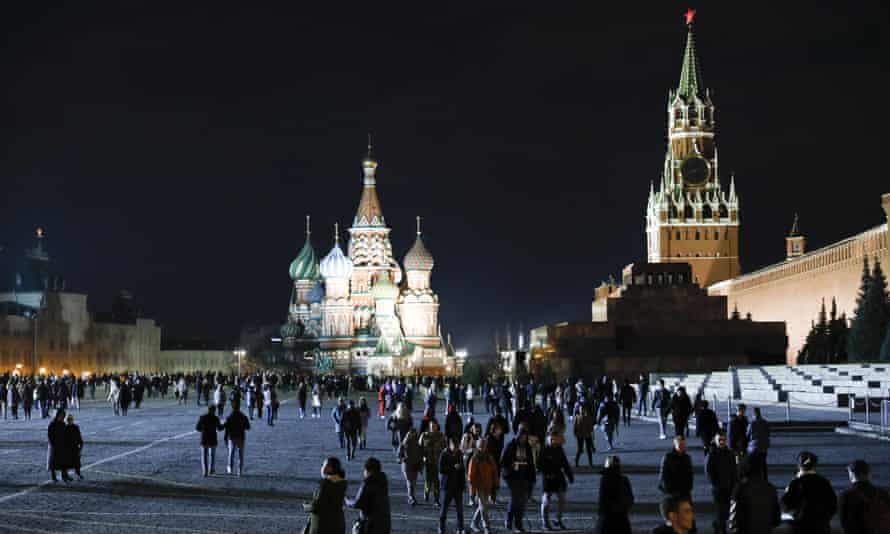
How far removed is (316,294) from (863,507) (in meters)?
109

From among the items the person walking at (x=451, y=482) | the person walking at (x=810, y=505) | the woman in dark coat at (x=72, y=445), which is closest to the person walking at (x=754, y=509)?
the person walking at (x=810, y=505)

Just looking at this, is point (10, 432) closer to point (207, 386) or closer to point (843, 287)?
point (207, 386)

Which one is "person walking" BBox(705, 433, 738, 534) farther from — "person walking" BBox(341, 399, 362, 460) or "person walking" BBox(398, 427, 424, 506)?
"person walking" BBox(341, 399, 362, 460)

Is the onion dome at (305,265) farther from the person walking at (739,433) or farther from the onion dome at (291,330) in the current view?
the person walking at (739,433)

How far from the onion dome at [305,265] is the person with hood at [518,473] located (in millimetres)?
105509

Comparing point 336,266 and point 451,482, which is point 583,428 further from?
point 336,266

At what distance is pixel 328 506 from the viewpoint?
891cm

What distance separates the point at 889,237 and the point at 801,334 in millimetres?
17605

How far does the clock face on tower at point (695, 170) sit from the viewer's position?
126000mm

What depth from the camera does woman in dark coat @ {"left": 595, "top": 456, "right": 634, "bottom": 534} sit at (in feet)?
29.2

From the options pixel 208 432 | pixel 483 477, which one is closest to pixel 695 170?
pixel 208 432

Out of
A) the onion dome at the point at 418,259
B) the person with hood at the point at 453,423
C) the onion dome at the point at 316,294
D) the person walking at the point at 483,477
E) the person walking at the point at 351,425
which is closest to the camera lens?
the person walking at the point at 483,477

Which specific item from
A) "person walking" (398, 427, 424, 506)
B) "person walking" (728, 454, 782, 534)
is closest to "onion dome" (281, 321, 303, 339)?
"person walking" (398, 427, 424, 506)

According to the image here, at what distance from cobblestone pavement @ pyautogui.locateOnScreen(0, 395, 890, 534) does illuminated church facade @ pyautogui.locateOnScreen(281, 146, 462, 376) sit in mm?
75904
